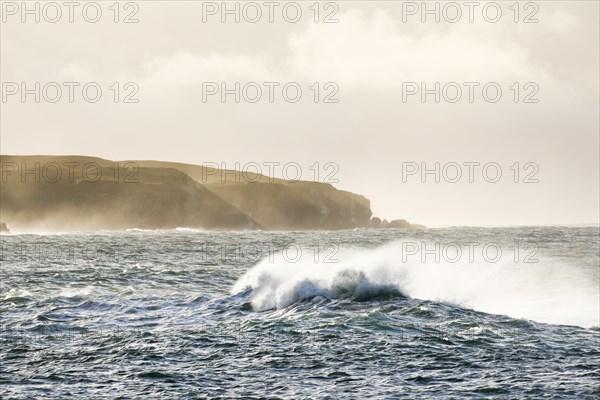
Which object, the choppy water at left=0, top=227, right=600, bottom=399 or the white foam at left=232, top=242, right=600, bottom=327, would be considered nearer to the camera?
the choppy water at left=0, top=227, right=600, bottom=399

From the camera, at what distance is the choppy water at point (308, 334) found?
50.1ft

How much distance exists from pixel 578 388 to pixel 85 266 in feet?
125

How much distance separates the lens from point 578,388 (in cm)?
1487

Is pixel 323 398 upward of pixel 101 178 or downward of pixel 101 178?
downward

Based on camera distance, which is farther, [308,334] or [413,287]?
[413,287]

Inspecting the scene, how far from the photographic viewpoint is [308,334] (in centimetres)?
2072

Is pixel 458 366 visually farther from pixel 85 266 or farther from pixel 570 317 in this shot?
pixel 85 266

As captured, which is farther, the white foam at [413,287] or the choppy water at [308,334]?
the white foam at [413,287]

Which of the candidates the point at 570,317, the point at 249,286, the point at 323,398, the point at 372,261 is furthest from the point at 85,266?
the point at 323,398

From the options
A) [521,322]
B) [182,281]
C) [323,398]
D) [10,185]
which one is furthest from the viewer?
[10,185]

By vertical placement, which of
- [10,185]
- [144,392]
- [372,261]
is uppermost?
[10,185]

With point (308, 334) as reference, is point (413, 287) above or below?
above

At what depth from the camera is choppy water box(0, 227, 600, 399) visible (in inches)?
601

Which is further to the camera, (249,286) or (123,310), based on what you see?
(249,286)
